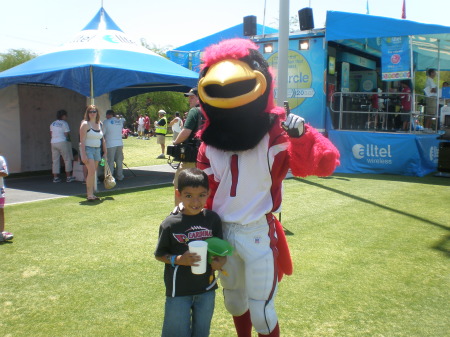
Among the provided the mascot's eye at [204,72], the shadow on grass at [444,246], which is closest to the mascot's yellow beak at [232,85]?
the mascot's eye at [204,72]

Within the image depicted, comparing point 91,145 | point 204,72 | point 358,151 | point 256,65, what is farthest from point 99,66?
point 358,151

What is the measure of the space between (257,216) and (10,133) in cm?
1062

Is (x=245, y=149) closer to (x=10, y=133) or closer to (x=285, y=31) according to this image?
(x=285, y=31)

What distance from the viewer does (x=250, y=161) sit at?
2455 millimetres

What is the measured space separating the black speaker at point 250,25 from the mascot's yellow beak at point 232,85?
9766mm

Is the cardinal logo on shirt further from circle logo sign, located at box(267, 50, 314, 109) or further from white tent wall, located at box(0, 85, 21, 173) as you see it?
white tent wall, located at box(0, 85, 21, 173)

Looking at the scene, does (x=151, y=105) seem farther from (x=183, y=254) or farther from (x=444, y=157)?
(x=183, y=254)

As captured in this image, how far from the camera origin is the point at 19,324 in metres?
3.19

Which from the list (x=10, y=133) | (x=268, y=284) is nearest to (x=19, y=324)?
(x=268, y=284)

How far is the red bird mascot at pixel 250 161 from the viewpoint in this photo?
2.38 m

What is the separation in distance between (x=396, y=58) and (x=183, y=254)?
10.4m

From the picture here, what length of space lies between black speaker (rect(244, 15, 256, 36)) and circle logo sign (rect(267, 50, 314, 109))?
0.87 meters

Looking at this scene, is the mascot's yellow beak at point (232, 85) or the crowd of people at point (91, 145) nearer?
the mascot's yellow beak at point (232, 85)

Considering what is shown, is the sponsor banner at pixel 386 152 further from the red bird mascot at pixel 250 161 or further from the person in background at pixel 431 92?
the red bird mascot at pixel 250 161
